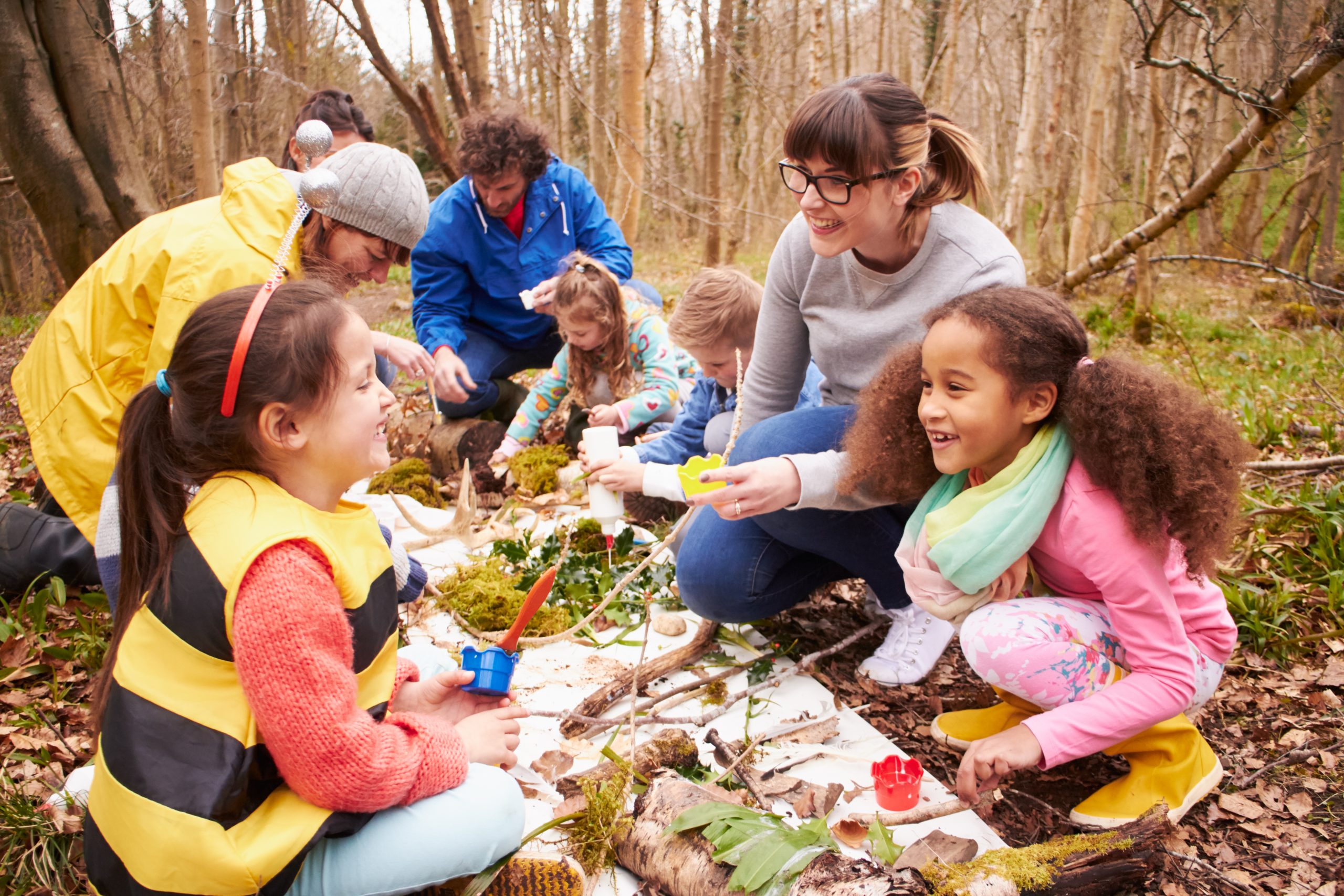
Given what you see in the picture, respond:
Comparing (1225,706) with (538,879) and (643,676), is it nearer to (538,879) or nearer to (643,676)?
(643,676)

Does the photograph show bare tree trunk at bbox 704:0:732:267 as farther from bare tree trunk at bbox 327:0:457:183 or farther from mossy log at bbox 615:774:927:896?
mossy log at bbox 615:774:927:896

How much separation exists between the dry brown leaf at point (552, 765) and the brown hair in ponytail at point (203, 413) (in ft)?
2.94

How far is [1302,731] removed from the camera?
2051 millimetres

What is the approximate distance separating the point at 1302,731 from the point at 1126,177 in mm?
14960

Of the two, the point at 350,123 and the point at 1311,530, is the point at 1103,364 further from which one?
the point at 350,123

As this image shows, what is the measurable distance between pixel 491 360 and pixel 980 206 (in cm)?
294

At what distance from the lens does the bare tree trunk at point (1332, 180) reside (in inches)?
232

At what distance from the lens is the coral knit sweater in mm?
1254

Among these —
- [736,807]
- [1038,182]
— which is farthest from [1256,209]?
[736,807]

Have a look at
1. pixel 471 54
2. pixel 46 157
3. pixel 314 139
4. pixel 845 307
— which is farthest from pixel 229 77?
pixel 845 307

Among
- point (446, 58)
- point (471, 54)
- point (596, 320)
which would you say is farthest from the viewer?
point (471, 54)

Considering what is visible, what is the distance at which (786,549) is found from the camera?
2.40 meters

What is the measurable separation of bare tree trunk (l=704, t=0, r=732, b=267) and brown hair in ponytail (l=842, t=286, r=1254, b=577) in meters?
6.69

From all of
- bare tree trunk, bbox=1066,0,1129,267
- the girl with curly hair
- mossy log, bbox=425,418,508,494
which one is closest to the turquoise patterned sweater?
mossy log, bbox=425,418,508,494
